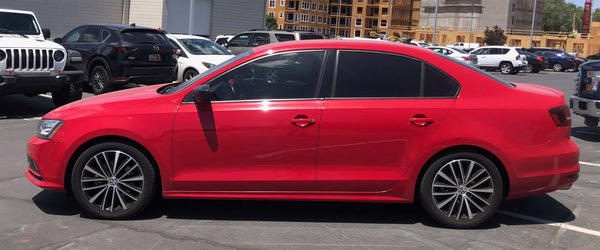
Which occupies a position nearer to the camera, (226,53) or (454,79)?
(454,79)

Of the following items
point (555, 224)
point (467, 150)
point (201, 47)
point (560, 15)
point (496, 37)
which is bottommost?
point (555, 224)

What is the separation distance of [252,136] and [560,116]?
104 inches

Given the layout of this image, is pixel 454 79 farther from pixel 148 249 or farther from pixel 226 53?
pixel 226 53

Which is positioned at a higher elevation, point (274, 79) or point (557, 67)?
point (557, 67)

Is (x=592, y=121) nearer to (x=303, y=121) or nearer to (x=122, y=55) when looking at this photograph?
(x=303, y=121)

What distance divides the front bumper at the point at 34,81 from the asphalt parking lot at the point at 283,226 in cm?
414

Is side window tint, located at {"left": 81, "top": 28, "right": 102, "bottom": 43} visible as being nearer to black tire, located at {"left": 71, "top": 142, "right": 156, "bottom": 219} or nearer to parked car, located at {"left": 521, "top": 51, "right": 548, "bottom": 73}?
black tire, located at {"left": 71, "top": 142, "right": 156, "bottom": 219}

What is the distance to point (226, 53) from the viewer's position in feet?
55.5

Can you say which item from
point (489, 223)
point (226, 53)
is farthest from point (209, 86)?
point (226, 53)

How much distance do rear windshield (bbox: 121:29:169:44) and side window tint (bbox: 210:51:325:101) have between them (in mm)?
9843

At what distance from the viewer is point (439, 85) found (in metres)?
5.13

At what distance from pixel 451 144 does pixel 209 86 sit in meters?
2.08

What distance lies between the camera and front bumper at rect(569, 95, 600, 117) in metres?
10.3

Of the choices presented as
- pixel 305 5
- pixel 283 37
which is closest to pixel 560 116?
pixel 283 37
